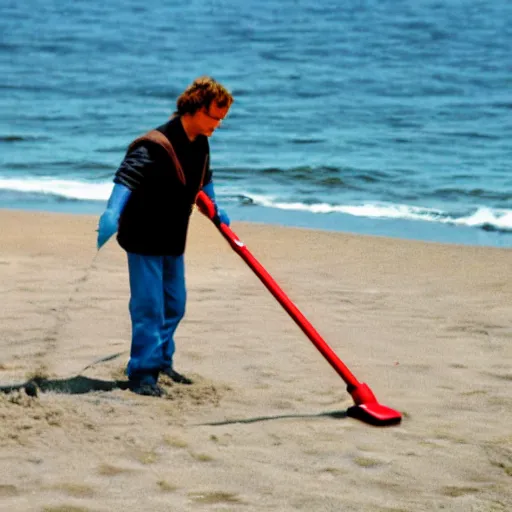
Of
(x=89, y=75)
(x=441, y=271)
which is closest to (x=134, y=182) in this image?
(x=441, y=271)

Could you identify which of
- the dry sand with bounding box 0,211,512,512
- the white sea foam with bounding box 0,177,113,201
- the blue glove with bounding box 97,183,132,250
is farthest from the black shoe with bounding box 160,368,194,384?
the white sea foam with bounding box 0,177,113,201

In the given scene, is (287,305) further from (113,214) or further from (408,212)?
(408,212)

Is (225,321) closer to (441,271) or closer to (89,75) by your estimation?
(441,271)

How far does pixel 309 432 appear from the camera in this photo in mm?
4637

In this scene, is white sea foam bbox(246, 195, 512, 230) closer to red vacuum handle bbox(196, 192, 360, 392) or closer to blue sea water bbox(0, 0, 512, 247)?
blue sea water bbox(0, 0, 512, 247)

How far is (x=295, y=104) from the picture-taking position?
19875 millimetres

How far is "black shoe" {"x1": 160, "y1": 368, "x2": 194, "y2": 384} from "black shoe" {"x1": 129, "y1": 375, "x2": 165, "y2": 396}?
21cm

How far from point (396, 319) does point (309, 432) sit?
217 cm

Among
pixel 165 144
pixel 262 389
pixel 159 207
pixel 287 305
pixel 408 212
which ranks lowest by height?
pixel 408 212

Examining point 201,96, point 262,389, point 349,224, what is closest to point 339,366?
point 262,389

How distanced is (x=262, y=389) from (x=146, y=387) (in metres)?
0.57

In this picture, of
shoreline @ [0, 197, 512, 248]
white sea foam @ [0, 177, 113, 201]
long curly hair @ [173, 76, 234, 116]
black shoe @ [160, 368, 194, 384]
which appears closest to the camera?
long curly hair @ [173, 76, 234, 116]

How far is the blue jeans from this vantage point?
4938 mm

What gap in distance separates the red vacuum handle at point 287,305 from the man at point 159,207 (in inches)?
3.3
